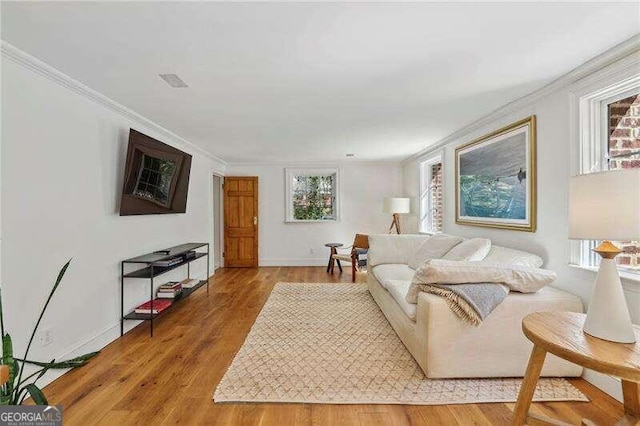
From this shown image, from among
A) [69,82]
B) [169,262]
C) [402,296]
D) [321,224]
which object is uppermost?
[69,82]

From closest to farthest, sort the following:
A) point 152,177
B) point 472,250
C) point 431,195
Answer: point 472,250 < point 152,177 < point 431,195

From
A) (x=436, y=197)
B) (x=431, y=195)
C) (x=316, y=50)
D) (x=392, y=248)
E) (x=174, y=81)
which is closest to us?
(x=316, y=50)

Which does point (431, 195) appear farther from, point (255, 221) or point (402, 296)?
point (255, 221)

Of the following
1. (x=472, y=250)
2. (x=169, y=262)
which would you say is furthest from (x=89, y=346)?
(x=472, y=250)

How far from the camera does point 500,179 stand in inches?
124

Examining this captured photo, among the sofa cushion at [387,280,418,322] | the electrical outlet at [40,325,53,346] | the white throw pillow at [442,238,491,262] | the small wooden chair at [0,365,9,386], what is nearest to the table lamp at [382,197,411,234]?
the white throw pillow at [442,238,491,262]

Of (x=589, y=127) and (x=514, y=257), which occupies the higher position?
(x=589, y=127)

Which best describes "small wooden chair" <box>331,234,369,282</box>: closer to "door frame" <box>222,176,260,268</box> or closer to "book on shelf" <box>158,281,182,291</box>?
"door frame" <box>222,176,260,268</box>

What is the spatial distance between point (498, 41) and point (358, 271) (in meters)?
4.36

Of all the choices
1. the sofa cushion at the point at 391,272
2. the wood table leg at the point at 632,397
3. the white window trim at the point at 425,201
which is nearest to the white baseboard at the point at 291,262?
the white window trim at the point at 425,201

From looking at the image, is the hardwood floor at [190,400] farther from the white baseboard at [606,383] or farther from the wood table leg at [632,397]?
the wood table leg at [632,397]

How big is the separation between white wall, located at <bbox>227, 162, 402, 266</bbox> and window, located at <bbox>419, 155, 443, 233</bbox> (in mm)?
1108

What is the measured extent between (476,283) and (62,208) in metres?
3.00

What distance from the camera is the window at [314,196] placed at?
6477 mm
